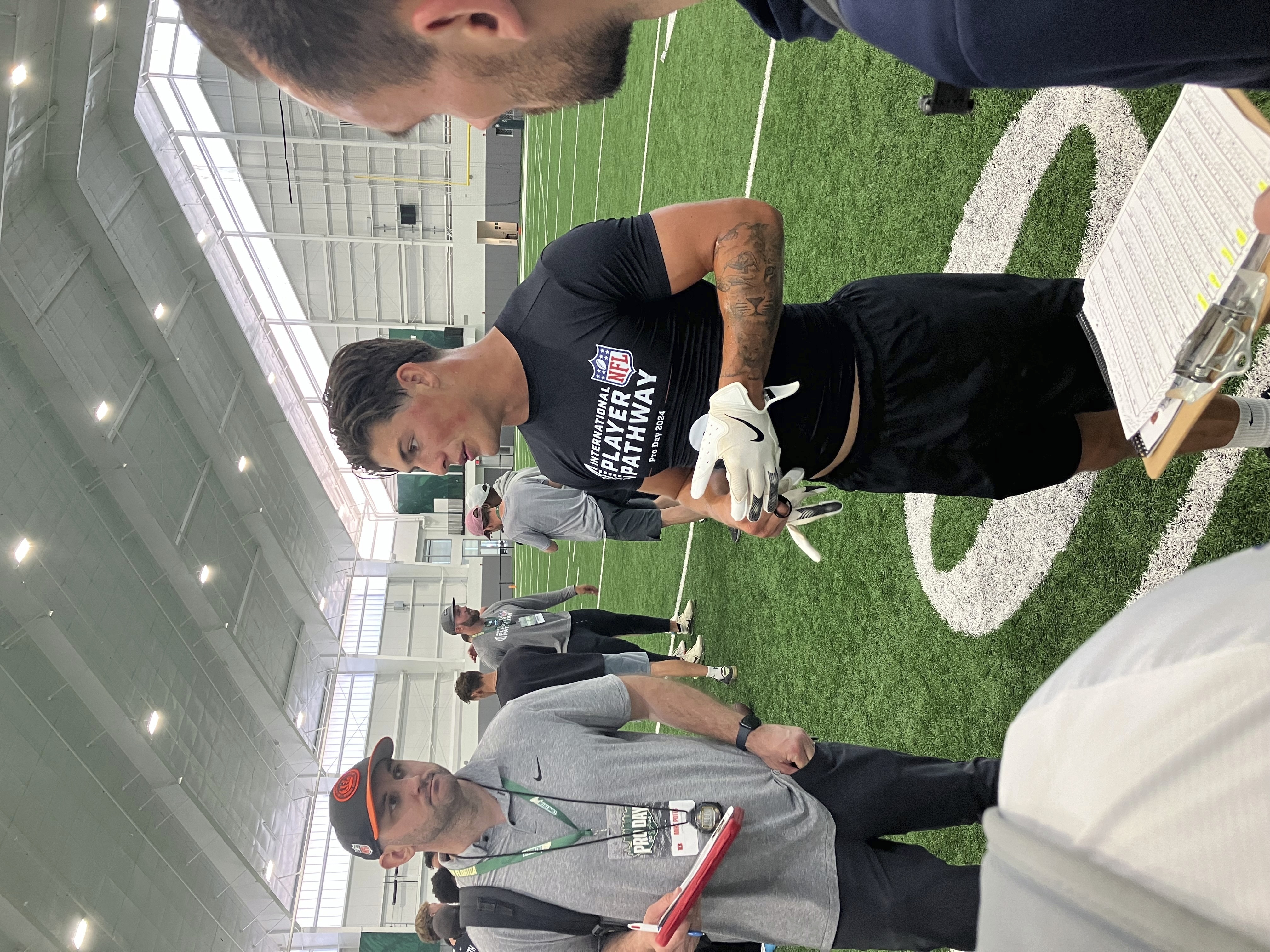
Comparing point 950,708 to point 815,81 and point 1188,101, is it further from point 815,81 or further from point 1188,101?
point 815,81

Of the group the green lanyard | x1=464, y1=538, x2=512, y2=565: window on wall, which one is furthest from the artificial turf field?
x1=464, y1=538, x2=512, y2=565: window on wall

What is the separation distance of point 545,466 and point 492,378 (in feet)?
0.98

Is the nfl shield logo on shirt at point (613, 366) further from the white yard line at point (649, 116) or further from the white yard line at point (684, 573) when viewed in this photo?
the white yard line at point (649, 116)

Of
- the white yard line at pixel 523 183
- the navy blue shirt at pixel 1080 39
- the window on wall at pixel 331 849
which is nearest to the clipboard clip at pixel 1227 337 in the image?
the navy blue shirt at pixel 1080 39

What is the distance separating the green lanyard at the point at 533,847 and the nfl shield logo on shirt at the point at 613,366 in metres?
1.30

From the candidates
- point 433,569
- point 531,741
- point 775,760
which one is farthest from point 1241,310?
point 433,569

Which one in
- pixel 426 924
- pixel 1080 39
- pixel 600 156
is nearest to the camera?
pixel 1080 39

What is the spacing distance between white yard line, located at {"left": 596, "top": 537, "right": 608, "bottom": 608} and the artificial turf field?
321 centimetres

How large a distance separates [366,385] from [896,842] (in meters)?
2.23

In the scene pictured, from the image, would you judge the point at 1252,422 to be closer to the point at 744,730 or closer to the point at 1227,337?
the point at 1227,337

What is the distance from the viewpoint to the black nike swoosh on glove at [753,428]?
72.7 inches

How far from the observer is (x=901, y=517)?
3400mm

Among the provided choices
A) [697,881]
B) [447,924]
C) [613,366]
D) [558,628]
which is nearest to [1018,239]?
[613,366]

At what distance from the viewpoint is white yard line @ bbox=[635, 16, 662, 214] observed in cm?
757
